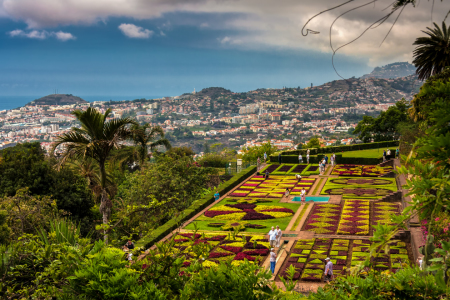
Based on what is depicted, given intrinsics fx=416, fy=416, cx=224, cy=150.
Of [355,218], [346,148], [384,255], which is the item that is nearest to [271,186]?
[355,218]

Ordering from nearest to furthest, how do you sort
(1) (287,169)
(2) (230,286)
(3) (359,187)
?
(2) (230,286) < (3) (359,187) < (1) (287,169)

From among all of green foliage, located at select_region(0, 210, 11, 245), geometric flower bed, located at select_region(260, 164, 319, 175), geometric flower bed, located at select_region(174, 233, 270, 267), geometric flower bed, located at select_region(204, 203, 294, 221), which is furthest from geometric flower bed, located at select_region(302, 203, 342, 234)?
green foliage, located at select_region(0, 210, 11, 245)

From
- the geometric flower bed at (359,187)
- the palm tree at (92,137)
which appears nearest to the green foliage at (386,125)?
the geometric flower bed at (359,187)

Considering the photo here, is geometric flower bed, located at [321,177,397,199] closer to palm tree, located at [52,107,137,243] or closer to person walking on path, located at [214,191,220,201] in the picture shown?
person walking on path, located at [214,191,220,201]

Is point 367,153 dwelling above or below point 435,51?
below

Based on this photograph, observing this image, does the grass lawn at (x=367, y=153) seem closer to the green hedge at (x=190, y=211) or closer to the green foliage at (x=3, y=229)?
the green hedge at (x=190, y=211)

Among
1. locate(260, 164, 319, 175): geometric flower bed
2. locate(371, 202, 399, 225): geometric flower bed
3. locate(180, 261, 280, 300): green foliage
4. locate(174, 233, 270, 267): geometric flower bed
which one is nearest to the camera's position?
locate(180, 261, 280, 300): green foliage

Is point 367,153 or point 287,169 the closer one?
point 287,169

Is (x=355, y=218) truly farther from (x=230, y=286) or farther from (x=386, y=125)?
(x=386, y=125)
